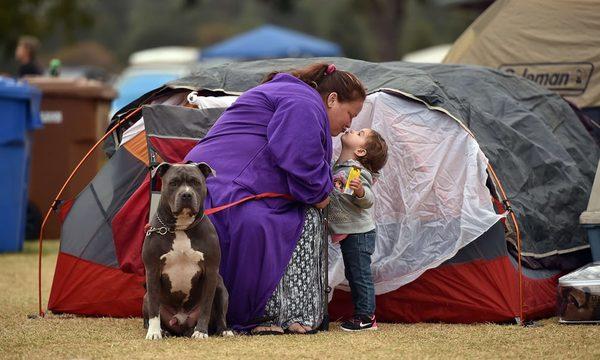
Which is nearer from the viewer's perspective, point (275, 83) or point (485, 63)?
point (275, 83)

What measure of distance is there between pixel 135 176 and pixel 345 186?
52.1 inches

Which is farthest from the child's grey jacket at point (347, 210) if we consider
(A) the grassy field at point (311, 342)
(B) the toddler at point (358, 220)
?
(A) the grassy field at point (311, 342)

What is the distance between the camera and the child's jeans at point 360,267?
6.09m

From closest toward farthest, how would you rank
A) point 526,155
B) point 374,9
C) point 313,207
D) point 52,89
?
point 313,207
point 526,155
point 52,89
point 374,9

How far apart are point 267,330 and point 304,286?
300 millimetres

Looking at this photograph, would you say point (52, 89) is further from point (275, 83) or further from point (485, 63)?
point (275, 83)

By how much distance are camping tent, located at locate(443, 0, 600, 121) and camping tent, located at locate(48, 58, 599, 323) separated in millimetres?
1828

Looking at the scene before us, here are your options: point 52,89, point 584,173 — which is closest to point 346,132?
point 584,173

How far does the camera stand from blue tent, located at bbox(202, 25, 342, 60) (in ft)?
84.4

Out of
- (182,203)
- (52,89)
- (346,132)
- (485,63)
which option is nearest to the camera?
(182,203)

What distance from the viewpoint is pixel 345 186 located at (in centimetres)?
605

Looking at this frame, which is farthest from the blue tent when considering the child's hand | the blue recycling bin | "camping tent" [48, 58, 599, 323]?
the child's hand

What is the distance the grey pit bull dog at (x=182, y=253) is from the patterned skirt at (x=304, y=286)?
31 cm

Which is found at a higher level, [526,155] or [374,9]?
[526,155]
